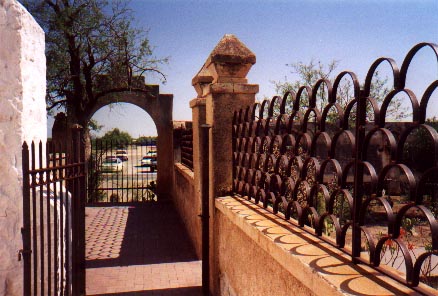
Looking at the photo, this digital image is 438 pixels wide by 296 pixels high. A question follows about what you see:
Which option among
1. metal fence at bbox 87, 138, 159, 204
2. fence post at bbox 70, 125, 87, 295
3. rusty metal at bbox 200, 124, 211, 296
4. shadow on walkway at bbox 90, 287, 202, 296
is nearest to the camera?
fence post at bbox 70, 125, 87, 295

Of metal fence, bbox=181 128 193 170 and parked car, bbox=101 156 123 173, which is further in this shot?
parked car, bbox=101 156 123 173

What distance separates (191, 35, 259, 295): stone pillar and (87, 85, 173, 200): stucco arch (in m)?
8.39

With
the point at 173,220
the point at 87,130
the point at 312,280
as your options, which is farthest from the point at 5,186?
the point at 87,130

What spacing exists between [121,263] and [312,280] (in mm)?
4653

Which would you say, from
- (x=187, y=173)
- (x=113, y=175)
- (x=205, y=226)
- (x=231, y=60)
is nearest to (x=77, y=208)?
(x=205, y=226)

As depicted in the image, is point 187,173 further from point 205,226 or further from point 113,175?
point 113,175

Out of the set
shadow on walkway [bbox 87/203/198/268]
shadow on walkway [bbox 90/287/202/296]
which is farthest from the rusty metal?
shadow on walkway [bbox 87/203/198/268]

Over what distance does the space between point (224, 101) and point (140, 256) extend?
11.1ft

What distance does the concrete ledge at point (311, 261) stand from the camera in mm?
1616

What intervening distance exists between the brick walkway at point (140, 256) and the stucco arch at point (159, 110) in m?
2.82

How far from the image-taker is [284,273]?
2311 millimetres

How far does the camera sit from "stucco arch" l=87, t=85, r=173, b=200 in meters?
12.6

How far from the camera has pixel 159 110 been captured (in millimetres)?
12891

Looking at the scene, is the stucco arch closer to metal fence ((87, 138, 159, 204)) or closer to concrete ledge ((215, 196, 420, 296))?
metal fence ((87, 138, 159, 204))
